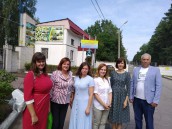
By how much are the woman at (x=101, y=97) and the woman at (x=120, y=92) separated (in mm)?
200

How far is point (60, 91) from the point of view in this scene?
4105 millimetres

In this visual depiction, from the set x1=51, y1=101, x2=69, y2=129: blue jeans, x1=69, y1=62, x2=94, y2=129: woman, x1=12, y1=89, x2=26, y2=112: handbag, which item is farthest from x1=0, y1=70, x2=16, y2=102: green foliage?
x1=69, y1=62, x2=94, y2=129: woman

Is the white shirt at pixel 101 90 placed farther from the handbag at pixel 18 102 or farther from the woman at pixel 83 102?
the handbag at pixel 18 102

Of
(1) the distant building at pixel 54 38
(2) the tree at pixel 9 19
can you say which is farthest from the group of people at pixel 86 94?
(2) the tree at pixel 9 19

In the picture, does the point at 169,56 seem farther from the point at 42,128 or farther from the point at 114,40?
the point at 42,128

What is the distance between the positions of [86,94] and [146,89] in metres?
1.30

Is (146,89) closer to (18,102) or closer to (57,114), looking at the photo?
(57,114)

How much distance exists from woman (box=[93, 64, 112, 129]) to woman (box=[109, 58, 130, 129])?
0.20m

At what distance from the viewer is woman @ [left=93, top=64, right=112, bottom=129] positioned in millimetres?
4523

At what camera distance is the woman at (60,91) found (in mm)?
4098

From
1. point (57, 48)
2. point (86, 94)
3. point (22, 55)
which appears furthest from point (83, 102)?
point (57, 48)

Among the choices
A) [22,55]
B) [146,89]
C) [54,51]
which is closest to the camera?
[146,89]

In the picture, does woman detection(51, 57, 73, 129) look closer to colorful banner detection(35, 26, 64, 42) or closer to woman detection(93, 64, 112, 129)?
woman detection(93, 64, 112, 129)

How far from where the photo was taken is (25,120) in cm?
338
